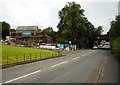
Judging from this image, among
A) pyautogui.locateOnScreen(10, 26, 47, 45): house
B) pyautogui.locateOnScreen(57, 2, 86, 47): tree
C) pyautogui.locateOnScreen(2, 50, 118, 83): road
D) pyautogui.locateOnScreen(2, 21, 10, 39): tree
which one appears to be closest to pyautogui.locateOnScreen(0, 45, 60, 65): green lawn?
pyautogui.locateOnScreen(2, 50, 118, 83): road

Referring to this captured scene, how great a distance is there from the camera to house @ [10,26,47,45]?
151m

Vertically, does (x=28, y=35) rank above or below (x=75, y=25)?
below

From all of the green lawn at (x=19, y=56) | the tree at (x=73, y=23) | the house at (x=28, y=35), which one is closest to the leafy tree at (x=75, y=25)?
the tree at (x=73, y=23)

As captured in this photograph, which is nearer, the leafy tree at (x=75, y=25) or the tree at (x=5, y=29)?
the leafy tree at (x=75, y=25)

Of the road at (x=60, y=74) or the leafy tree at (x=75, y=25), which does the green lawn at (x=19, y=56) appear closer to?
the road at (x=60, y=74)

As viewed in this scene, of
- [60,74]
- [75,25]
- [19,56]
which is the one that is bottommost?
[60,74]

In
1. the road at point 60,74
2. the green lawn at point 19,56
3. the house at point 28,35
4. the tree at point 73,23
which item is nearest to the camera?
the road at point 60,74

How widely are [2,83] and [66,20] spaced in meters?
91.0

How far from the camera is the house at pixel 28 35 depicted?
151m

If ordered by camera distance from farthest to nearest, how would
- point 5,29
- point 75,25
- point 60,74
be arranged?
1. point 5,29
2. point 75,25
3. point 60,74

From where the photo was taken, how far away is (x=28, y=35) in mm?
150125

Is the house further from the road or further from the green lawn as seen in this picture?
the road

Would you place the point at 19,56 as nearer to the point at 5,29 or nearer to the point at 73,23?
the point at 73,23

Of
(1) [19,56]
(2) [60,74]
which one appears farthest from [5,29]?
(2) [60,74]
